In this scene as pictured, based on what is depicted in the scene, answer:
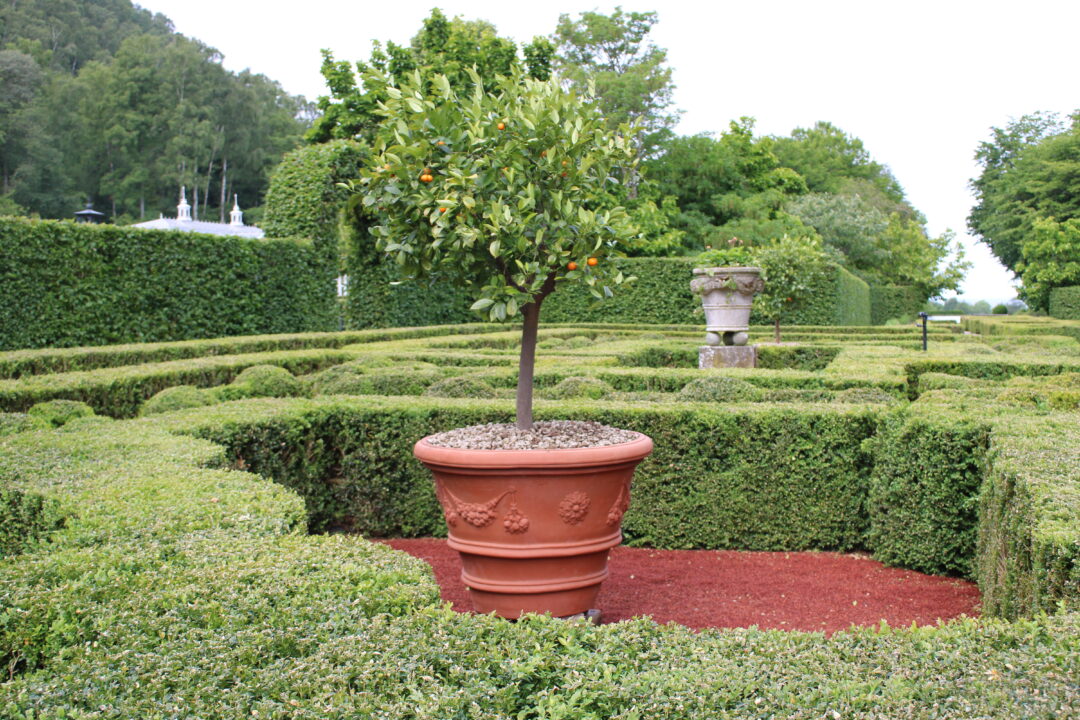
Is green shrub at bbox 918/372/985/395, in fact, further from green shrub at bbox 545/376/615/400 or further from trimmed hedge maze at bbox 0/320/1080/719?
green shrub at bbox 545/376/615/400

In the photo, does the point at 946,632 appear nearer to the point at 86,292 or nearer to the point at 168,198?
the point at 86,292

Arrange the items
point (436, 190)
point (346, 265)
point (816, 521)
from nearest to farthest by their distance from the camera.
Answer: point (436, 190) < point (816, 521) < point (346, 265)

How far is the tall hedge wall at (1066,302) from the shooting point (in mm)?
36438

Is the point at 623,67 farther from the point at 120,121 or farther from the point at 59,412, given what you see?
the point at 59,412

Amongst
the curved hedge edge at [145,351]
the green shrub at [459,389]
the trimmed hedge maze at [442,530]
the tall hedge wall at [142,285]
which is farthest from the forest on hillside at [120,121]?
the trimmed hedge maze at [442,530]

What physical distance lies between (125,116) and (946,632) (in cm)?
4591

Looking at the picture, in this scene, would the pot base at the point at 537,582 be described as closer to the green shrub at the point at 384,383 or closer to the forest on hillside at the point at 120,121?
the green shrub at the point at 384,383

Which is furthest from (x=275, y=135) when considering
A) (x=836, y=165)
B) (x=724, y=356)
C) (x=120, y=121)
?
(x=724, y=356)

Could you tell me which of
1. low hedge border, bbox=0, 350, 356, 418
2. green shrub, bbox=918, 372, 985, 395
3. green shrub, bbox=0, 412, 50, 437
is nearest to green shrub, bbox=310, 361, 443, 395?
low hedge border, bbox=0, 350, 356, 418

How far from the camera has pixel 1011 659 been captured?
6.12 feet

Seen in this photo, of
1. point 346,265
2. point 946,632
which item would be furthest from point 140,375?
point 346,265

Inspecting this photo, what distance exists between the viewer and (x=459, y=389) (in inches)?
268

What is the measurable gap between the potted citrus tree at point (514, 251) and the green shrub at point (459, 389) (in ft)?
8.41

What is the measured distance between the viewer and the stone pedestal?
12398 mm
